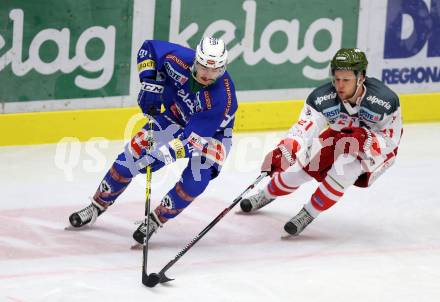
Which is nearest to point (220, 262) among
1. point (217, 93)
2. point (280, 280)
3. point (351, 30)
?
point (280, 280)

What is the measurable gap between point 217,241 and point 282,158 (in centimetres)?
56

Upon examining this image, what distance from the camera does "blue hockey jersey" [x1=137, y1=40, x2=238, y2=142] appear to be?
5.69 m

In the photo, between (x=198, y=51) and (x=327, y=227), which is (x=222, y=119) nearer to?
(x=198, y=51)

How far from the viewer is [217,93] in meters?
5.71

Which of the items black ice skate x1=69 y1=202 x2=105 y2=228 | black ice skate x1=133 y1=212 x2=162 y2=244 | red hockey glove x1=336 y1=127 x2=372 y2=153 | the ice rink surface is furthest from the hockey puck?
red hockey glove x1=336 y1=127 x2=372 y2=153

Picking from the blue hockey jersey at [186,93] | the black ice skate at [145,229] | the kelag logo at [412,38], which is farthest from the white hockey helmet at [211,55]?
the kelag logo at [412,38]

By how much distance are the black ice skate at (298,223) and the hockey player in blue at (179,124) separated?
0.52 m

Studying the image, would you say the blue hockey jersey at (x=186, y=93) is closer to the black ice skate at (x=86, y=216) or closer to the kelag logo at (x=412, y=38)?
the black ice skate at (x=86, y=216)

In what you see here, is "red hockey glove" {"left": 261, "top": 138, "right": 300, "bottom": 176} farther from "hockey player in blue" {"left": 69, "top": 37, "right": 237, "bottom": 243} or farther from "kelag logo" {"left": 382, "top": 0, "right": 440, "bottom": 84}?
"kelag logo" {"left": 382, "top": 0, "right": 440, "bottom": 84}

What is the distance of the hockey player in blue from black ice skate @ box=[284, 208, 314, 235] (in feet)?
1.71

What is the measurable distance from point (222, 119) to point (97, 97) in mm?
2218

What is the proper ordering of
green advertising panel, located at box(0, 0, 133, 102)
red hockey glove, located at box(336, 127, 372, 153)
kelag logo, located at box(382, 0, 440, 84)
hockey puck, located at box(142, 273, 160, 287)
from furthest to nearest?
kelag logo, located at box(382, 0, 440, 84)
green advertising panel, located at box(0, 0, 133, 102)
red hockey glove, located at box(336, 127, 372, 153)
hockey puck, located at box(142, 273, 160, 287)

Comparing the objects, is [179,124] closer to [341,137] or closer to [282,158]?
[282,158]

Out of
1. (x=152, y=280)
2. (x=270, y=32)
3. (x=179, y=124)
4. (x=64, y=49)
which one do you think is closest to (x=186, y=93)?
(x=179, y=124)
